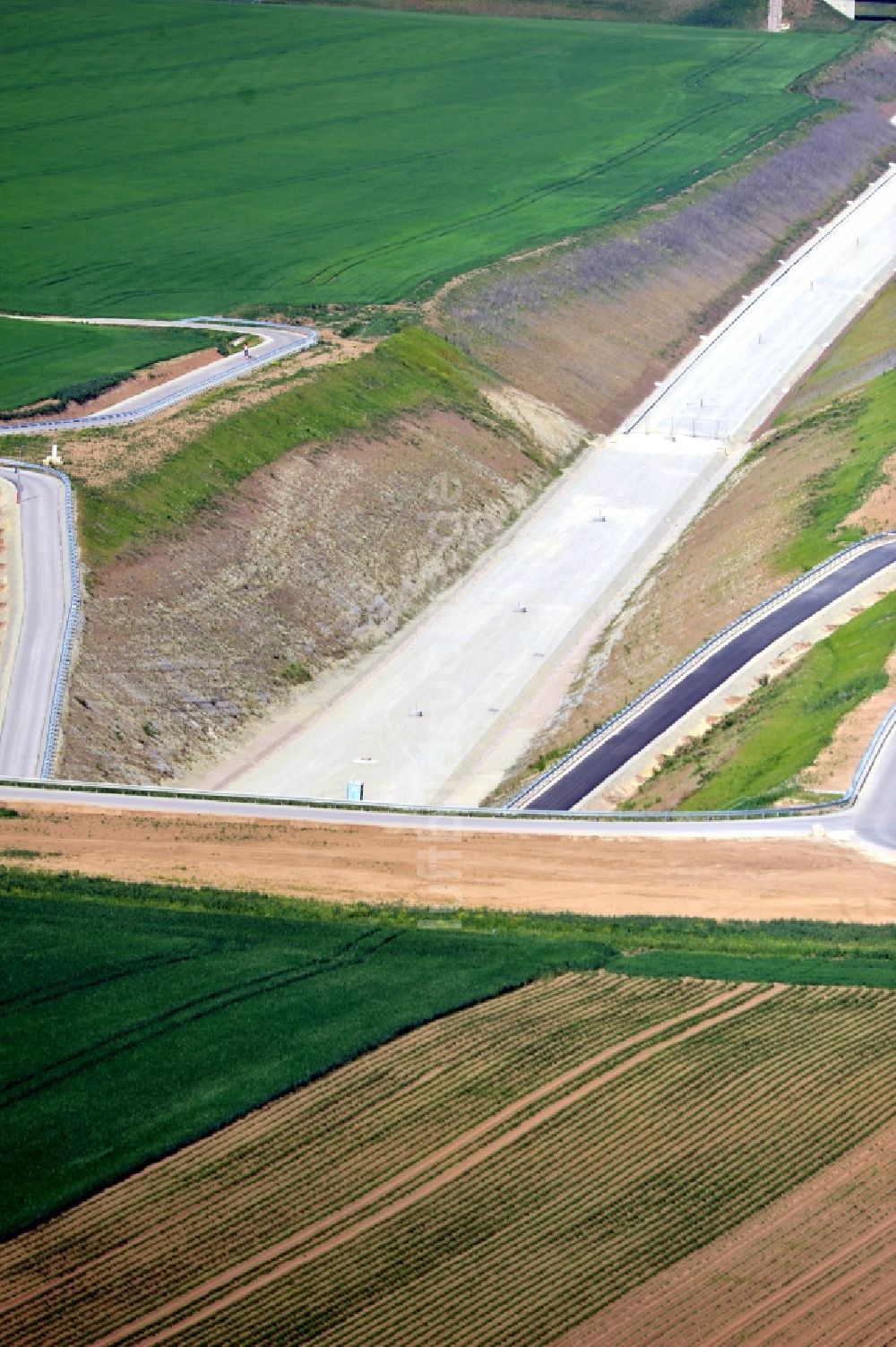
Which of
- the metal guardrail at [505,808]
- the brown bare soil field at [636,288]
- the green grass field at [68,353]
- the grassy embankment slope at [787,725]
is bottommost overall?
the metal guardrail at [505,808]

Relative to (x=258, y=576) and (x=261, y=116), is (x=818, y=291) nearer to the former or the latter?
(x=261, y=116)

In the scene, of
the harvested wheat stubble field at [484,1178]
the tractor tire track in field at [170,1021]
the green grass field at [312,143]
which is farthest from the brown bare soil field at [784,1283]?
the green grass field at [312,143]

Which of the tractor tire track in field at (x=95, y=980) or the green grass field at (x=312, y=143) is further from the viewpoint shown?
the green grass field at (x=312, y=143)

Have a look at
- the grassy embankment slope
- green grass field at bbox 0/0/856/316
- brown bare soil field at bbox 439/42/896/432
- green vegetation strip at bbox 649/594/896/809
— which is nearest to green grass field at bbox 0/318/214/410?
green grass field at bbox 0/0/856/316

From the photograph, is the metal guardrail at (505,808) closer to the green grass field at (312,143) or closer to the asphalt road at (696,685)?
the asphalt road at (696,685)

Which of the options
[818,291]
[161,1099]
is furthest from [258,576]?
[818,291]

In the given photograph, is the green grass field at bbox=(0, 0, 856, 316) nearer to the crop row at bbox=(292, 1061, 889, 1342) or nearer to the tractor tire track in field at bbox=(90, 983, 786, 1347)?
the tractor tire track in field at bbox=(90, 983, 786, 1347)
